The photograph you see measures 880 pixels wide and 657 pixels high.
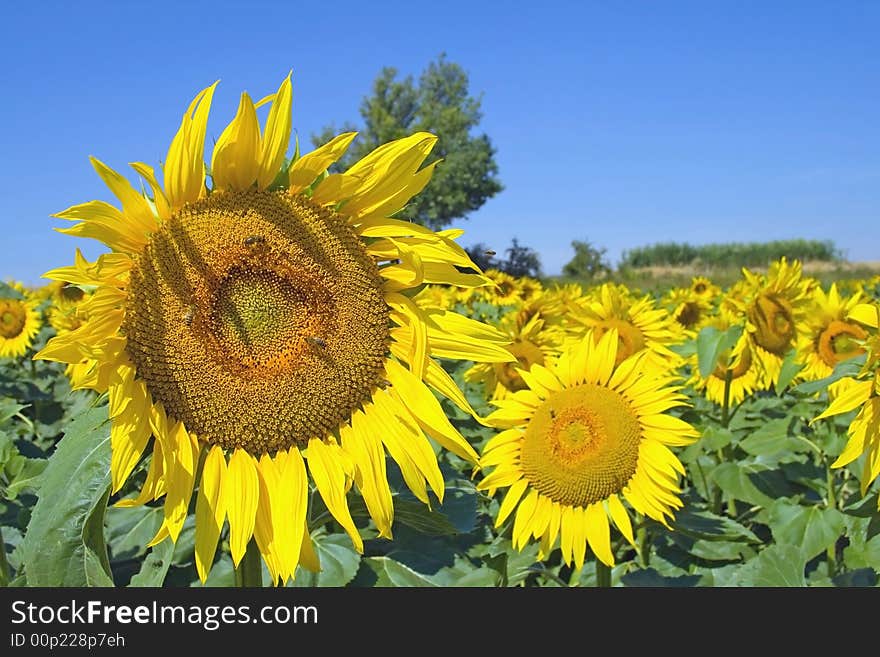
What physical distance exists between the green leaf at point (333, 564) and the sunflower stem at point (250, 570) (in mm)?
508

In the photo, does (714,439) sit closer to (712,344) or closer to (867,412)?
(712,344)

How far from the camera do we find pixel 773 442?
181 inches

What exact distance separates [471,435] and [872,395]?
10.4 feet

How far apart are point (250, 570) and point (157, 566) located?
213 mm

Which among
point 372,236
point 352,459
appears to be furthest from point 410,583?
point 372,236

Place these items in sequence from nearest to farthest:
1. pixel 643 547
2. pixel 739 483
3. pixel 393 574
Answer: pixel 393 574 → pixel 643 547 → pixel 739 483

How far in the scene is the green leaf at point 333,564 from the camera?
2.42 meters

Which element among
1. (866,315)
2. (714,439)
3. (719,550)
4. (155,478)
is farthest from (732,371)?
(155,478)

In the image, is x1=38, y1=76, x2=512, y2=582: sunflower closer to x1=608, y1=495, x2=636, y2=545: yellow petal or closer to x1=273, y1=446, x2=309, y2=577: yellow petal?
x1=273, y1=446, x2=309, y2=577: yellow petal

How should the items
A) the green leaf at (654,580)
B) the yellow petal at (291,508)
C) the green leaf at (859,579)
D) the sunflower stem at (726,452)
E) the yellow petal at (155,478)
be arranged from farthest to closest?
the sunflower stem at (726,452), the green leaf at (654,580), the green leaf at (859,579), the yellow petal at (291,508), the yellow petal at (155,478)

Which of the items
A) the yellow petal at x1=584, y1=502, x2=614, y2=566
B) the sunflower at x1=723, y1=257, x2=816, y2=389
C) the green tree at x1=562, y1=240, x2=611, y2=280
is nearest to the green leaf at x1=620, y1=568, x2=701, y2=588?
the yellow petal at x1=584, y1=502, x2=614, y2=566

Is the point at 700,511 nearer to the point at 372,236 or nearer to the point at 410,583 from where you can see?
the point at 410,583

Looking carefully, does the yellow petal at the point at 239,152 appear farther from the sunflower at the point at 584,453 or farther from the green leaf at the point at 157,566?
the sunflower at the point at 584,453

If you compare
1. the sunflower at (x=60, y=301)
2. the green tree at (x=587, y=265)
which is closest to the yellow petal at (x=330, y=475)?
the sunflower at (x=60, y=301)
